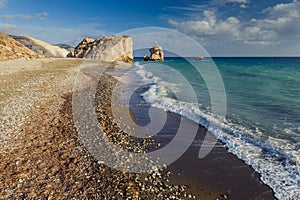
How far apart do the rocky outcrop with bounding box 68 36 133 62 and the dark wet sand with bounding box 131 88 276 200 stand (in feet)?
220

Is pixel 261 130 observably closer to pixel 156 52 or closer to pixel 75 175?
pixel 75 175

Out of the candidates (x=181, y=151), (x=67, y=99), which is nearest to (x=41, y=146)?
(x=181, y=151)

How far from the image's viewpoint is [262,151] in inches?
354

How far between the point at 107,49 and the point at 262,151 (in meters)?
68.5

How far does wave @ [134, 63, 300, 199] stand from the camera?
685 cm

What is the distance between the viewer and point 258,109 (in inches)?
624

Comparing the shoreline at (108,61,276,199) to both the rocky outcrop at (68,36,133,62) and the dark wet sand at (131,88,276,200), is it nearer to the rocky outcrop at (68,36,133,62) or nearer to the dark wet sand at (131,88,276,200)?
the dark wet sand at (131,88,276,200)

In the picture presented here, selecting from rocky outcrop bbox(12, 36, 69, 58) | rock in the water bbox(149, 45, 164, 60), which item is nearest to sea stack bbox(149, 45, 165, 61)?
rock in the water bbox(149, 45, 164, 60)

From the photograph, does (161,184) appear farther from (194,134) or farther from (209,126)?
(209,126)

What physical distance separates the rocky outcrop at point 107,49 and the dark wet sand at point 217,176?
6695cm

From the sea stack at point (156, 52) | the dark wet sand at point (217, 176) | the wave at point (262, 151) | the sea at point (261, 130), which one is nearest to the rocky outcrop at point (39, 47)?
the sea stack at point (156, 52)

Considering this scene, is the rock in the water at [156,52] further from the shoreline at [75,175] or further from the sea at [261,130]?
the shoreline at [75,175]

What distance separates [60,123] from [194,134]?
697cm

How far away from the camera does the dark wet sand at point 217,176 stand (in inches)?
248
